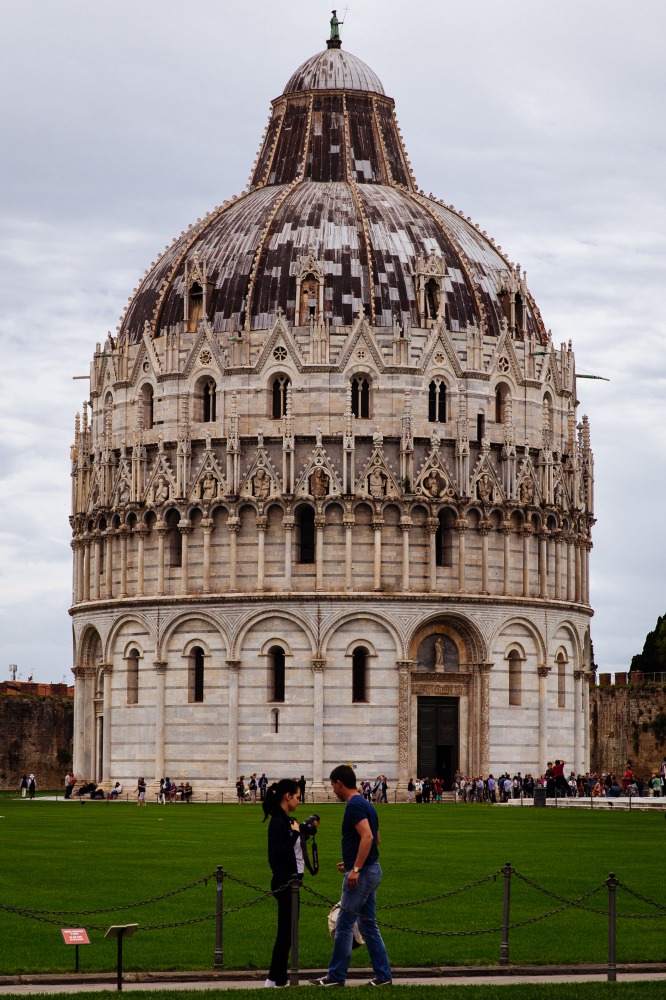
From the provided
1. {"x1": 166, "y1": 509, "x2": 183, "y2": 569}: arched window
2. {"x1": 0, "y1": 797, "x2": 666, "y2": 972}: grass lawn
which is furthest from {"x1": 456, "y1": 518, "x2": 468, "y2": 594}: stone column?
{"x1": 0, "y1": 797, "x2": 666, "y2": 972}: grass lawn

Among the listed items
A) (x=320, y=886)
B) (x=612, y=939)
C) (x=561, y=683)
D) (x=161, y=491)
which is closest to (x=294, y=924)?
(x=612, y=939)

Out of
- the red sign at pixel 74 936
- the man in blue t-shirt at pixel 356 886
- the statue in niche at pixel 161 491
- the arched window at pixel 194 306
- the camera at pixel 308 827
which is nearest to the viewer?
the red sign at pixel 74 936

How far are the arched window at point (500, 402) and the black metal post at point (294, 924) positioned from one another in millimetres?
61632

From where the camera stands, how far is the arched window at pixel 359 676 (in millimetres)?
78625

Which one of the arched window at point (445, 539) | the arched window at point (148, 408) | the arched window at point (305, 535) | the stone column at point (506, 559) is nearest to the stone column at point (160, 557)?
the arched window at point (148, 408)

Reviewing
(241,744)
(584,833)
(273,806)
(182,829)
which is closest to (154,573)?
(241,744)

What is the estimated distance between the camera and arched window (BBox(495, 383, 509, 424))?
83.1 metres

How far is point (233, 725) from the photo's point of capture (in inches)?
3098

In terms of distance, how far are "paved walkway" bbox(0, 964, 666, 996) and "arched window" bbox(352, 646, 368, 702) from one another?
2158 inches

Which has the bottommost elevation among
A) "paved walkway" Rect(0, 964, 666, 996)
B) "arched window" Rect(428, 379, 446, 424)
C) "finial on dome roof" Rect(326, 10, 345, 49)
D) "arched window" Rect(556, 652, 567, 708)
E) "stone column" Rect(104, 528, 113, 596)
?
"paved walkway" Rect(0, 964, 666, 996)

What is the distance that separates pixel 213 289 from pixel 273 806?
62.4 meters

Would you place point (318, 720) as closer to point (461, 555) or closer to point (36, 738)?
point (461, 555)

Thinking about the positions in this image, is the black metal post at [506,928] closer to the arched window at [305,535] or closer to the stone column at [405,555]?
the stone column at [405,555]

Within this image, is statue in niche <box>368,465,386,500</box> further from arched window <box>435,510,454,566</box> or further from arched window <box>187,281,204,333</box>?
arched window <box>187,281,204,333</box>
